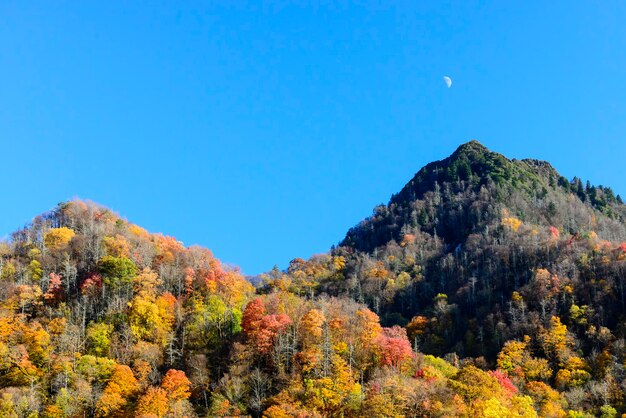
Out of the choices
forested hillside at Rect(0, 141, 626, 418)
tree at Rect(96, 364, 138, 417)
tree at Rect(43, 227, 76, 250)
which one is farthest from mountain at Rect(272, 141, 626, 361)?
tree at Rect(43, 227, 76, 250)

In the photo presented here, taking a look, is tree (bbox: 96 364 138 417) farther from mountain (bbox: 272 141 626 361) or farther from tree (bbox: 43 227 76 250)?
mountain (bbox: 272 141 626 361)

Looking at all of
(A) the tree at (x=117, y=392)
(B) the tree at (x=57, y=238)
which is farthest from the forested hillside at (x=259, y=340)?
(B) the tree at (x=57, y=238)

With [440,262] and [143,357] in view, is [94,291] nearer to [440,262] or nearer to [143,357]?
[143,357]

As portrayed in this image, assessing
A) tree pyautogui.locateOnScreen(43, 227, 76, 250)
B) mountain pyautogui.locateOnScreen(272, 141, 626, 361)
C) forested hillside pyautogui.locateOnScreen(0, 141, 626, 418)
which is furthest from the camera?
mountain pyautogui.locateOnScreen(272, 141, 626, 361)

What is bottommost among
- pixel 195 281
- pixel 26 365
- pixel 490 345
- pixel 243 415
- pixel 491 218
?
pixel 243 415

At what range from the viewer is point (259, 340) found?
8325 cm

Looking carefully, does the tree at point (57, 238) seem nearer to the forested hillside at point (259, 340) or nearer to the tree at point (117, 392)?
the forested hillside at point (259, 340)

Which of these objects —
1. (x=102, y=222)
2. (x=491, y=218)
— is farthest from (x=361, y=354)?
(x=491, y=218)

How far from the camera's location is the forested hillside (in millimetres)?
71562

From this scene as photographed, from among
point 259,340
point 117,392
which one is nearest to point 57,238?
point 117,392

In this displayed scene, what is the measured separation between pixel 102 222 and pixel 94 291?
31804mm

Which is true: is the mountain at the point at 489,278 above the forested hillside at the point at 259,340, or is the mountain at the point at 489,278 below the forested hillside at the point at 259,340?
above

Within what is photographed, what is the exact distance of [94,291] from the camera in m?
93.8

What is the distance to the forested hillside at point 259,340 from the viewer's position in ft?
235
